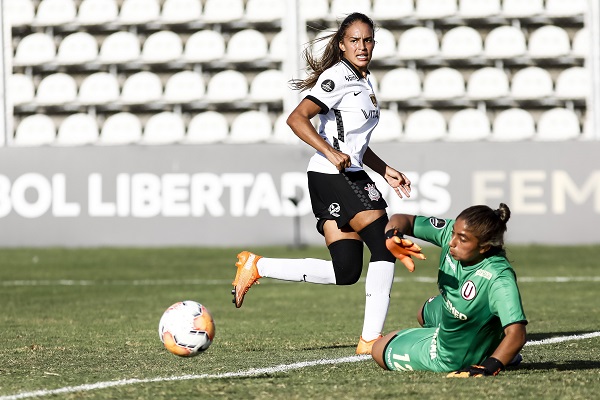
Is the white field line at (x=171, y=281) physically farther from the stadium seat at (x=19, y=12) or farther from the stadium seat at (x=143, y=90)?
the stadium seat at (x=19, y=12)

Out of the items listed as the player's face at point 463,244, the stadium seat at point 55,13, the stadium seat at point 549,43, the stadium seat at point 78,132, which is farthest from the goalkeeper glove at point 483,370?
the stadium seat at point 55,13

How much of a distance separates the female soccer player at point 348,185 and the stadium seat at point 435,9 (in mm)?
13608

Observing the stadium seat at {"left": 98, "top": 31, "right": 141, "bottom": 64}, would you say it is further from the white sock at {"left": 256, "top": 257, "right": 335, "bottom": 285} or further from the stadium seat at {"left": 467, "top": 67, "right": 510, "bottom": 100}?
the white sock at {"left": 256, "top": 257, "right": 335, "bottom": 285}

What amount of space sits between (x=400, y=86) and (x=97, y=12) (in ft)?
19.0

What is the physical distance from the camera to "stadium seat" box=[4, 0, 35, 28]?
68.9ft

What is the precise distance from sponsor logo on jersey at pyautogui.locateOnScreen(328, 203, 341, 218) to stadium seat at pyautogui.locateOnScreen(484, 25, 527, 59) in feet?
45.6

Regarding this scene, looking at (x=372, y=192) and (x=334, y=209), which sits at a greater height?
(x=372, y=192)

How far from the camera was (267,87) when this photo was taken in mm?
20625

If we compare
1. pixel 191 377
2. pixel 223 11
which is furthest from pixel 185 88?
pixel 191 377

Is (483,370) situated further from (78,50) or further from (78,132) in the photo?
(78,50)

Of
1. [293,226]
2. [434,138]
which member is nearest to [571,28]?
[434,138]

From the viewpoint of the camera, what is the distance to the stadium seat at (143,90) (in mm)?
20844

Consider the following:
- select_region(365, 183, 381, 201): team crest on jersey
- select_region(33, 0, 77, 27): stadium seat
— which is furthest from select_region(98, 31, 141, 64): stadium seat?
select_region(365, 183, 381, 201): team crest on jersey

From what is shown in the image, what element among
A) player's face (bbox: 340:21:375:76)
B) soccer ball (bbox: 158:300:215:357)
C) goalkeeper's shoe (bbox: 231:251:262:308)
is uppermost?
player's face (bbox: 340:21:375:76)
